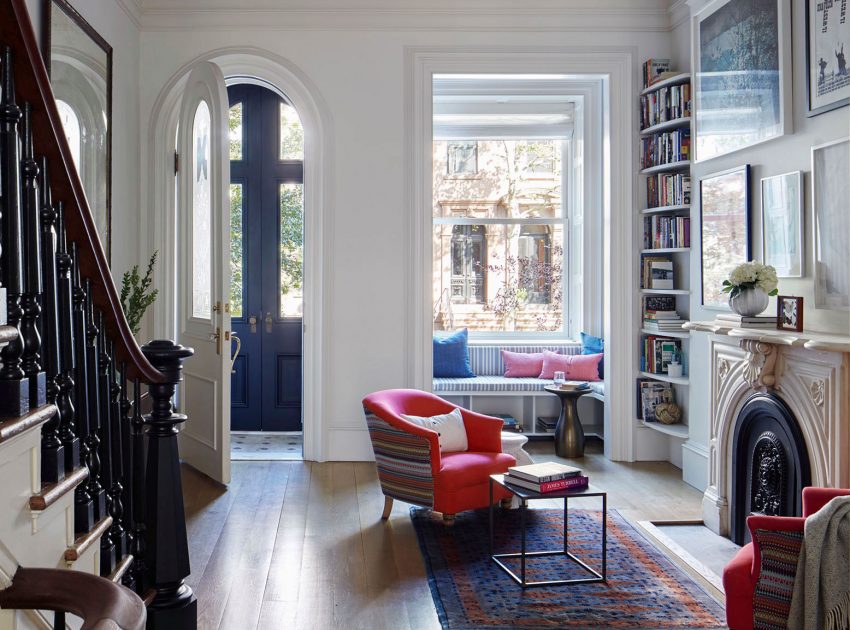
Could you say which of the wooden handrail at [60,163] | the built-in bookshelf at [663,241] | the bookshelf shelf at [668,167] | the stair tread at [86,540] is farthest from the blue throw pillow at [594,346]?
the stair tread at [86,540]

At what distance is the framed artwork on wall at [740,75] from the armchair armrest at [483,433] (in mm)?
2141

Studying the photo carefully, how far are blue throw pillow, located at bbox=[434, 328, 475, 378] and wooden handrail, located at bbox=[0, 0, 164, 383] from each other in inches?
169

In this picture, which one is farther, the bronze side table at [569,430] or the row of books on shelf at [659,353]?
the bronze side table at [569,430]

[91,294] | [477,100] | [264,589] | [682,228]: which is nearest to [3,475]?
[91,294]

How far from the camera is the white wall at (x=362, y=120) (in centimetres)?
577

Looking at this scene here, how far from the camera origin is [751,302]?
3.93 meters

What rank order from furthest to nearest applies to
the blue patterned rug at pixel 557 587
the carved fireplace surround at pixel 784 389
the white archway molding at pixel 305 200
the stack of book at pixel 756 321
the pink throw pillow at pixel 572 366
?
the pink throw pillow at pixel 572 366, the white archway molding at pixel 305 200, the stack of book at pixel 756 321, the carved fireplace surround at pixel 784 389, the blue patterned rug at pixel 557 587

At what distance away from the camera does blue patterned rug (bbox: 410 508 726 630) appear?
10.2 ft

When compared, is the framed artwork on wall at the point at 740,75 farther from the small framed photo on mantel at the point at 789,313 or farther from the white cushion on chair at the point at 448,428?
the white cushion on chair at the point at 448,428

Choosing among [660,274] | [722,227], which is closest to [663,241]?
[660,274]

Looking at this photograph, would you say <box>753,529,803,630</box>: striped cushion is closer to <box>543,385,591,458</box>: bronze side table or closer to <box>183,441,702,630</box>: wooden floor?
<box>183,441,702,630</box>: wooden floor

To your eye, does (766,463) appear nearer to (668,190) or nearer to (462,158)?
(668,190)

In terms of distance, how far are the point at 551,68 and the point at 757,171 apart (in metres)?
2.03

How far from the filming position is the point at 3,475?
5.27ft
